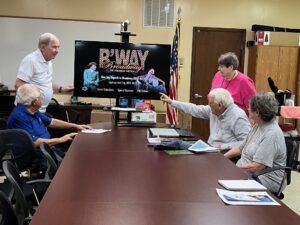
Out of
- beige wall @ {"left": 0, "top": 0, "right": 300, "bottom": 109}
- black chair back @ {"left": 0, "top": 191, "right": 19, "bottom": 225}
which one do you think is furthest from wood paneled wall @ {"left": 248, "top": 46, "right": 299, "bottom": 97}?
black chair back @ {"left": 0, "top": 191, "right": 19, "bottom": 225}

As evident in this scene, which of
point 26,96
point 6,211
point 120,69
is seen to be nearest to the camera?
point 6,211

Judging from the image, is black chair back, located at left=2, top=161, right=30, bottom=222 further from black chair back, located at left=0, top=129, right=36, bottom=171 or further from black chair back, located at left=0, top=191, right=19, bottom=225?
black chair back, located at left=0, top=129, right=36, bottom=171

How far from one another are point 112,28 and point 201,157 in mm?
4172

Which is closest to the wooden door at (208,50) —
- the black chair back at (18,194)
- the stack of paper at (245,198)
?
the stack of paper at (245,198)

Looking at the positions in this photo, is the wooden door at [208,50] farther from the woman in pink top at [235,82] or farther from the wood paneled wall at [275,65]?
the woman in pink top at [235,82]

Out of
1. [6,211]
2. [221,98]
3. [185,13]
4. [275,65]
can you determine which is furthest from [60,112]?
[6,211]

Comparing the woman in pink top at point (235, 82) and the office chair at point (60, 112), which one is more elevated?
the woman in pink top at point (235, 82)

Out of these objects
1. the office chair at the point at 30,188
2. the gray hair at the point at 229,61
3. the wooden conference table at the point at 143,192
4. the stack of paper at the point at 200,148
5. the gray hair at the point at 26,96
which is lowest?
the office chair at the point at 30,188

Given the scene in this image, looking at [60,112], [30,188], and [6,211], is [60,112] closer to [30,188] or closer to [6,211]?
[30,188]

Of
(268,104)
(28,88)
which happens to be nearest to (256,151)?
(268,104)

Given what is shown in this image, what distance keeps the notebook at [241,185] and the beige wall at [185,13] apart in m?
4.64

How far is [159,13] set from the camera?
21.5ft

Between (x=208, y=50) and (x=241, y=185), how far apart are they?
195 inches

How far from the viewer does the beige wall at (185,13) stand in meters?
6.34
